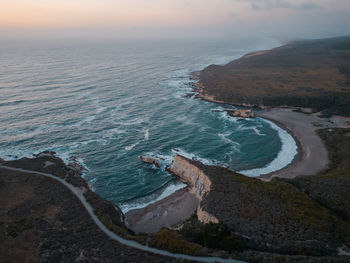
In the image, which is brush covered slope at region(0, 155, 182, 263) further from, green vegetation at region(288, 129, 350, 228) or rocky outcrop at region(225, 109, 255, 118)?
rocky outcrop at region(225, 109, 255, 118)

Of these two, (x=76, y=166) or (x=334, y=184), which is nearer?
(x=334, y=184)

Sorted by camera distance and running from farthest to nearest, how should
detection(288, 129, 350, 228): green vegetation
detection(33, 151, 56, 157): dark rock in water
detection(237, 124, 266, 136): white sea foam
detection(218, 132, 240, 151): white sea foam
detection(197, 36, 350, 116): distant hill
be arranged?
detection(197, 36, 350, 116): distant hill < detection(237, 124, 266, 136): white sea foam < detection(218, 132, 240, 151): white sea foam < detection(33, 151, 56, 157): dark rock in water < detection(288, 129, 350, 228): green vegetation

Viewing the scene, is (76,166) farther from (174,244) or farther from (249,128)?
(249,128)

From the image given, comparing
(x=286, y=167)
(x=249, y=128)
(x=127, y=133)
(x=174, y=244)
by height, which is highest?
(x=127, y=133)

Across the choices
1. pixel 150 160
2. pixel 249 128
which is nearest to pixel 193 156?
pixel 150 160

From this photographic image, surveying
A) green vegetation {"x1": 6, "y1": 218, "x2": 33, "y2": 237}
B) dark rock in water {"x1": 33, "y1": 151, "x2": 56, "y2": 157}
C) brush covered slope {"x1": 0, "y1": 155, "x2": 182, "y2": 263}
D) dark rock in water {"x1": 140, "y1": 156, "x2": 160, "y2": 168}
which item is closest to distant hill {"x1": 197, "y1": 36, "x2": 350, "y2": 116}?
dark rock in water {"x1": 140, "y1": 156, "x2": 160, "y2": 168}

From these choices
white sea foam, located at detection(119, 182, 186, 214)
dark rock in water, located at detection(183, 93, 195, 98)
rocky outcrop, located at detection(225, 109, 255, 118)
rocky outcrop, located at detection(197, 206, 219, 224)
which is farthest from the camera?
dark rock in water, located at detection(183, 93, 195, 98)
